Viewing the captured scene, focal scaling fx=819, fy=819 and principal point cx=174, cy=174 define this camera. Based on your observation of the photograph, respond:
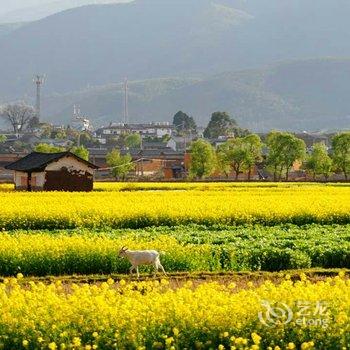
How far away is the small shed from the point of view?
57.1 meters

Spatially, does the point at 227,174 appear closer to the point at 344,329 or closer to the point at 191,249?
the point at 191,249

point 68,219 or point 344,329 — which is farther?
point 68,219

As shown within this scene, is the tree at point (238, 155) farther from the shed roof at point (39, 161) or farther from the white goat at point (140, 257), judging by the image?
the white goat at point (140, 257)

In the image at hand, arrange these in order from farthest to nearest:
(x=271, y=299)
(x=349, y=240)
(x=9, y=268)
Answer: (x=349, y=240) → (x=9, y=268) → (x=271, y=299)

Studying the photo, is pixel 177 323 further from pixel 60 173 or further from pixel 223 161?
pixel 223 161

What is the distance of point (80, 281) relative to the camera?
741 inches

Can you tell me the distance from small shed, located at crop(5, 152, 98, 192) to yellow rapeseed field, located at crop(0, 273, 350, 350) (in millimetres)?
44985

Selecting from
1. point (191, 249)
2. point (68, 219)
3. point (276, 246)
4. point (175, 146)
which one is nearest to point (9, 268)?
point (191, 249)

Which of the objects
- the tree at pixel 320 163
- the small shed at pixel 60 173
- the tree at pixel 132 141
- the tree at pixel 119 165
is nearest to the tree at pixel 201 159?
the tree at pixel 119 165

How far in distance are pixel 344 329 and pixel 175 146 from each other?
159194 millimetres

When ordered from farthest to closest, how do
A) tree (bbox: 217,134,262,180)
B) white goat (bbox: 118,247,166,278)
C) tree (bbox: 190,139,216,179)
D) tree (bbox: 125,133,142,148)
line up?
tree (bbox: 125,133,142,148)
tree (bbox: 217,134,262,180)
tree (bbox: 190,139,216,179)
white goat (bbox: 118,247,166,278)

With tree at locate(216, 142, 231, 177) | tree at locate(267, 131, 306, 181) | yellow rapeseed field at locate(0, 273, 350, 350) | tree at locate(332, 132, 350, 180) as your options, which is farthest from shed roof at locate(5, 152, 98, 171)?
yellow rapeseed field at locate(0, 273, 350, 350)

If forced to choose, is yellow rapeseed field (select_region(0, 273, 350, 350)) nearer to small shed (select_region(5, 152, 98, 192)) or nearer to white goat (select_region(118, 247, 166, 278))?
white goat (select_region(118, 247, 166, 278))

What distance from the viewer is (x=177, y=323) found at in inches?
456
